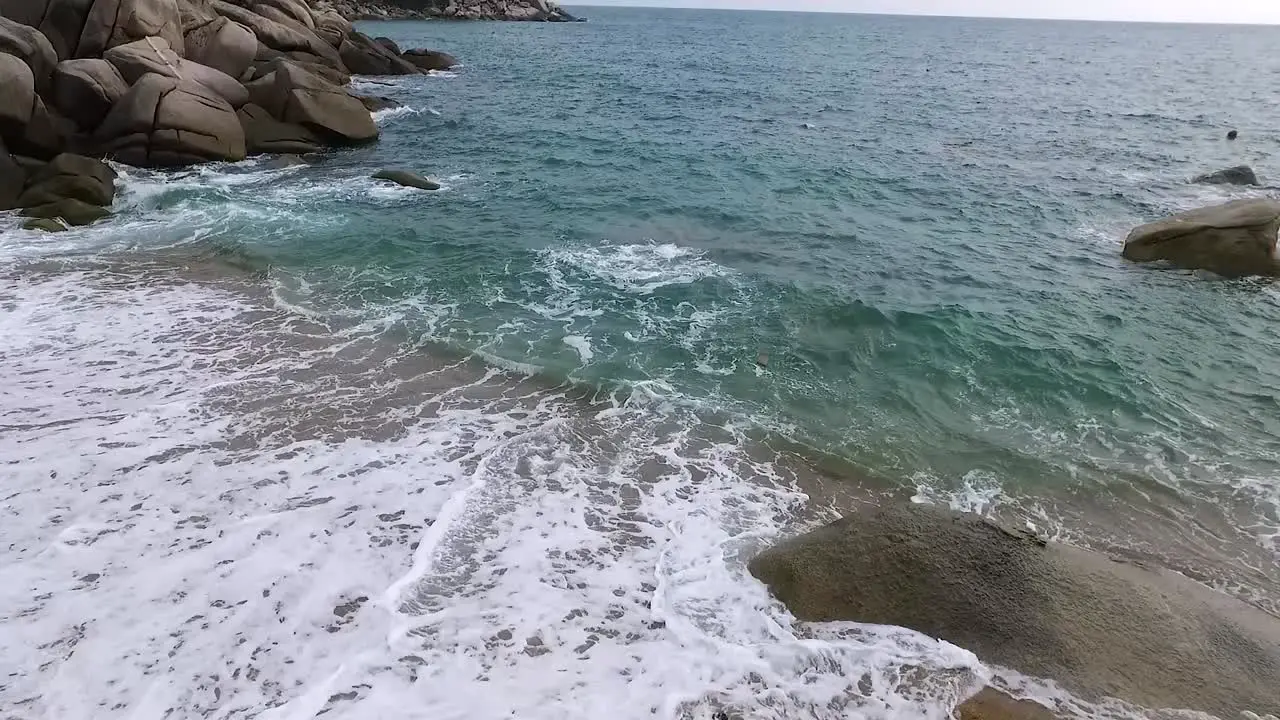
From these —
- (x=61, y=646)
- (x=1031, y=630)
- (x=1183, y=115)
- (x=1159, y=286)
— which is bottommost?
(x=61, y=646)

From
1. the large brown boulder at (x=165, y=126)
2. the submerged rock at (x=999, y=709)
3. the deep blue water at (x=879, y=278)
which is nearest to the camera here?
the submerged rock at (x=999, y=709)

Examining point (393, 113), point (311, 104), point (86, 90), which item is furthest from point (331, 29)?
point (86, 90)

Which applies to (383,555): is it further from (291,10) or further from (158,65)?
(291,10)

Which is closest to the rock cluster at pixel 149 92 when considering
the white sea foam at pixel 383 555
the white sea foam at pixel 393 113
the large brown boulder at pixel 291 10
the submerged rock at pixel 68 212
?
the submerged rock at pixel 68 212

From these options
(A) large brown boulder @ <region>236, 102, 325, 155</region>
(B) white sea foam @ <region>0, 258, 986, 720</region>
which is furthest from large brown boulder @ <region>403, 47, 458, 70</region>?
(B) white sea foam @ <region>0, 258, 986, 720</region>

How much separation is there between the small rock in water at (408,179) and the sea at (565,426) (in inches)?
35.8

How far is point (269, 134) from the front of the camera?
81.0ft

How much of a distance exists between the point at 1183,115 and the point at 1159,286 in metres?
30.3

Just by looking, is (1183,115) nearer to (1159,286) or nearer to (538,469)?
(1159,286)

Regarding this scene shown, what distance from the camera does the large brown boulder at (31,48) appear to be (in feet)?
61.8

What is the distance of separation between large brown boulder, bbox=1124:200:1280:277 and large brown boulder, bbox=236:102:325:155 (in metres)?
25.8

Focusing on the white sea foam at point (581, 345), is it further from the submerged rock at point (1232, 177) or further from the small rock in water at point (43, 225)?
the submerged rock at point (1232, 177)

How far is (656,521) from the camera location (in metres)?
8.48

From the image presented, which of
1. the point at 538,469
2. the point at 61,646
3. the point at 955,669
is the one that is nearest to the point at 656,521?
the point at 538,469
